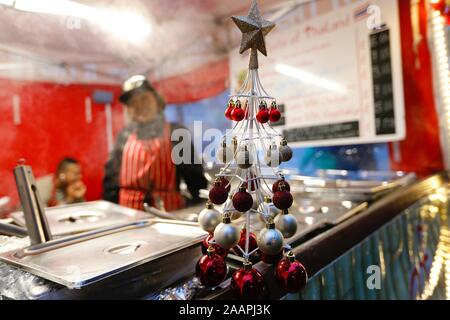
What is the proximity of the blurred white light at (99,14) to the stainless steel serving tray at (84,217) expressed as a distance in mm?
579

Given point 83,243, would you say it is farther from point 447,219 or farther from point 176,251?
point 447,219

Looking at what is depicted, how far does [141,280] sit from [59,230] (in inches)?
15.8

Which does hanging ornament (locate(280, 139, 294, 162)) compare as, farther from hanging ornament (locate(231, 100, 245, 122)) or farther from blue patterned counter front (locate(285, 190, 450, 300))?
blue patterned counter front (locate(285, 190, 450, 300))

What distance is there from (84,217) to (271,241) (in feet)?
2.31

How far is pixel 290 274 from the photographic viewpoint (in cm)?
55

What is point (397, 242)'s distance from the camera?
133 cm

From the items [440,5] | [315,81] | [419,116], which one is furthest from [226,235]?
[419,116]

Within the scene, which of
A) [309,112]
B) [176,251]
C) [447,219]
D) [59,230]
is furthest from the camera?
[309,112]

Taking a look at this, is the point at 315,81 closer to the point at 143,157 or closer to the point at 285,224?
the point at 143,157

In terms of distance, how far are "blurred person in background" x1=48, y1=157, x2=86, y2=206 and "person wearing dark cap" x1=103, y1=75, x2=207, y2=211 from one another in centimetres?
22

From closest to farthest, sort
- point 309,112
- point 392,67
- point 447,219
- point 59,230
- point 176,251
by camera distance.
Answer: point 176,251
point 59,230
point 447,219
point 392,67
point 309,112
